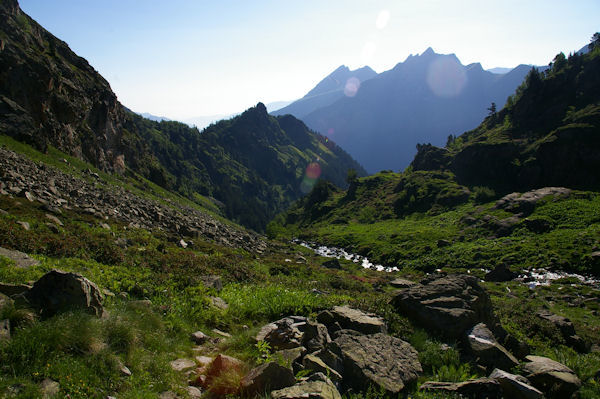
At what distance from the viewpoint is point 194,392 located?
6.96 m

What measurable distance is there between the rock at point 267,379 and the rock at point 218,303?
5.77 m

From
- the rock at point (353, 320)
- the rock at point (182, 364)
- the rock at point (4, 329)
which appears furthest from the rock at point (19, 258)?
the rock at point (353, 320)

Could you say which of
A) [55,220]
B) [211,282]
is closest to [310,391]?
[211,282]

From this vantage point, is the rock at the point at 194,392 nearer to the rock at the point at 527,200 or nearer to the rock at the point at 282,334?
the rock at the point at 282,334

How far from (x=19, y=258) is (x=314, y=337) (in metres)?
11.1

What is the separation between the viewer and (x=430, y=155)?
151m

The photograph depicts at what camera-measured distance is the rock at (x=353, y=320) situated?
35.1 feet

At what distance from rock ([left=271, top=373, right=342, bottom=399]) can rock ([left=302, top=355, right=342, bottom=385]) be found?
2.45 ft

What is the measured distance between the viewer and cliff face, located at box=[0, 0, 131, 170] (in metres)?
50.7

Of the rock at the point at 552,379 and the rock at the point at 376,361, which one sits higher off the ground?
the rock at the point at 552,379

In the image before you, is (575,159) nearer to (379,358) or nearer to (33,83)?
(379,358)

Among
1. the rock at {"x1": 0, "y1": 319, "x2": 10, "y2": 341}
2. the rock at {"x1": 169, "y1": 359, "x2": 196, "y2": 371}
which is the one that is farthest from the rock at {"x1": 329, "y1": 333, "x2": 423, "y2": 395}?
the rock at {"x1": 0, "y1": 319, "x2": 10, "y2": 341}

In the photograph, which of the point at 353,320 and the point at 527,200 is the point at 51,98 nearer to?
the point at 353,320

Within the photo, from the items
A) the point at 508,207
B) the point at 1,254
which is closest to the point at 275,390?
the point at 1,254
